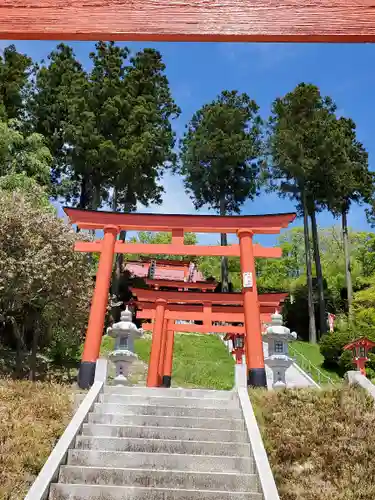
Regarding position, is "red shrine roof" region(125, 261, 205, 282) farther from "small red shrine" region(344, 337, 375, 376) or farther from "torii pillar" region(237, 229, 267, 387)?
"torii pillar" region(237, 229, 267, 387)

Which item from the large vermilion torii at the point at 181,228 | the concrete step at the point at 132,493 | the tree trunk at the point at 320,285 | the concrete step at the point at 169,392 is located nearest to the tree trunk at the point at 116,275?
the tree trunk at the point at 320,285

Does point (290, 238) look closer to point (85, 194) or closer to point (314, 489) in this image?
point (85, 194)

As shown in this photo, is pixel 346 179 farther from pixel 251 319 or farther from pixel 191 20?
pixel 191 20

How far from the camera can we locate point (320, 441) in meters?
6.61

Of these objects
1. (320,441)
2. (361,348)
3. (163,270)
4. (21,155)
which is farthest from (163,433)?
(163,270)

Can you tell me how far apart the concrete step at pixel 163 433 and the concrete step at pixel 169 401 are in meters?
1.07

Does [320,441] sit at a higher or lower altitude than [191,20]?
lower

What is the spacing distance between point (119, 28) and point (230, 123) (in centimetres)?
3084

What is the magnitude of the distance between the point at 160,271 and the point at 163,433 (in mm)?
25874

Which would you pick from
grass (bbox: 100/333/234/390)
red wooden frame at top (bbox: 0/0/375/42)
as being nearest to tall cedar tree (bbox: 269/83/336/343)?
grass (bbox: 100/333/234/390)

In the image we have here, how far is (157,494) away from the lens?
5.55 meters

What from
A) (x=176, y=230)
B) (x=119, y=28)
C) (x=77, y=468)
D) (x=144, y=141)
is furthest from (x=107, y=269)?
(x=144, y=141)

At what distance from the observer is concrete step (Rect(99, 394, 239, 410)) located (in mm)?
8180

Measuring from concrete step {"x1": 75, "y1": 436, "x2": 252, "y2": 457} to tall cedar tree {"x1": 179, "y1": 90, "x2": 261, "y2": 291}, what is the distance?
1008 inches
